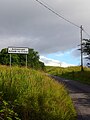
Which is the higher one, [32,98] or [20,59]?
[20,59]

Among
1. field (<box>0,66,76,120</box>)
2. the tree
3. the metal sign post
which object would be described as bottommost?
field (<box>0,66,76,120</box>)

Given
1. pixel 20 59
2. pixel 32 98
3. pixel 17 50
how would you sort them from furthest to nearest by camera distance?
pixel 20 59
pixel 17 50
pixel 32 98

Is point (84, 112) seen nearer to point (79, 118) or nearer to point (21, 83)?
point (79, 118)

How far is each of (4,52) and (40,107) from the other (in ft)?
193

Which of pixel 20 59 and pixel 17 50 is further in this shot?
pixel 20 59

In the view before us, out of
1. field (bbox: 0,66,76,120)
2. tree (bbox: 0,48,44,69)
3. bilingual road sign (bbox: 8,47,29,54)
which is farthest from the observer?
tree (bbox: 0,48,44,69)

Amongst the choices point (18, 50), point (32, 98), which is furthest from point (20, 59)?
point (32, 98)

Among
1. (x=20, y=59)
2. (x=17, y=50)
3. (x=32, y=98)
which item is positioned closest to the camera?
(x=32, y=98)

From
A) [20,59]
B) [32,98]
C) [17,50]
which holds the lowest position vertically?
[32,98]

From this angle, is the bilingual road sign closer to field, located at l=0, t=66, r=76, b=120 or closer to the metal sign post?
the metal sign post

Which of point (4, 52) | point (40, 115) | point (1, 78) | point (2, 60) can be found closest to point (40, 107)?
point (40, 115)

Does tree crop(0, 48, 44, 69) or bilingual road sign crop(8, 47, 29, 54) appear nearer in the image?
bilingual road sign crop(8, 47, 29, 54)

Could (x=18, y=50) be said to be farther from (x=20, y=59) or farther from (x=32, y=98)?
(x=20, y=59)

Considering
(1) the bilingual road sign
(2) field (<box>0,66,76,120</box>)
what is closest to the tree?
(1) the bilingual road sign
